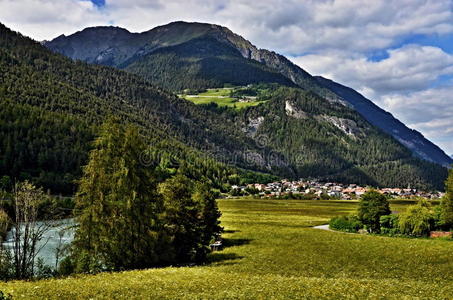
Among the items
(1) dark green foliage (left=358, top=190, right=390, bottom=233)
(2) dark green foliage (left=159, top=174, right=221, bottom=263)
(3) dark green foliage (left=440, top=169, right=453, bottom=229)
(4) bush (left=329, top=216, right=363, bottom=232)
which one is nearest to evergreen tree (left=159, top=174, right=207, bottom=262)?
(2) dark green foliage (left=159, top=174, right=221, bottom=263)

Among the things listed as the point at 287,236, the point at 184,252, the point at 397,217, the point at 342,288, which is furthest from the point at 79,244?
the point at 397,217

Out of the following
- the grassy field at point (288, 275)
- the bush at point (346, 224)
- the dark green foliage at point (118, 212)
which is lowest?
the bush at point (346, 224)

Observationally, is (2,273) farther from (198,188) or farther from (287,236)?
(287,236)

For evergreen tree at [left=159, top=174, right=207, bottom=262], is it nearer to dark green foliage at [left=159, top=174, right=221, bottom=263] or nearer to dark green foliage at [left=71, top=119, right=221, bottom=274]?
dark green foliage at [left=159, top=174, right=221, bottom=263]

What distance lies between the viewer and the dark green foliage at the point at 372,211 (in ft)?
281

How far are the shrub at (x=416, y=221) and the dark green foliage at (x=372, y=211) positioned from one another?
5440 millimetres

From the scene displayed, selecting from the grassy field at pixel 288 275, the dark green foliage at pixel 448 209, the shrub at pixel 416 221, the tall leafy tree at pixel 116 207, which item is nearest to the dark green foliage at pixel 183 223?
the grassy field at pixel 288 275

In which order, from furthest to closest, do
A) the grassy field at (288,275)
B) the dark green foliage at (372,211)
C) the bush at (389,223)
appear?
the dark green foliage at (372,211)
the bush at (389,223)
the grassy field at (288,275)

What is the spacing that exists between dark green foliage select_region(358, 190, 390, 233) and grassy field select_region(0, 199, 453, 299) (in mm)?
17520

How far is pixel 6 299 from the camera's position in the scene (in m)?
18.3

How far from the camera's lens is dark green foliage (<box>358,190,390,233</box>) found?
85.7 meters

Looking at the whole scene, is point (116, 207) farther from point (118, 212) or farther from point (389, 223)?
point (389, 223)

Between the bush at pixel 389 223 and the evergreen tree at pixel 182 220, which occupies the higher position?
the evergreen tree at pixel 182 220

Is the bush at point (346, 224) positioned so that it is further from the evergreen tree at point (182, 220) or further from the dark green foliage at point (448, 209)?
the evergreen tree at point (182, 220)
